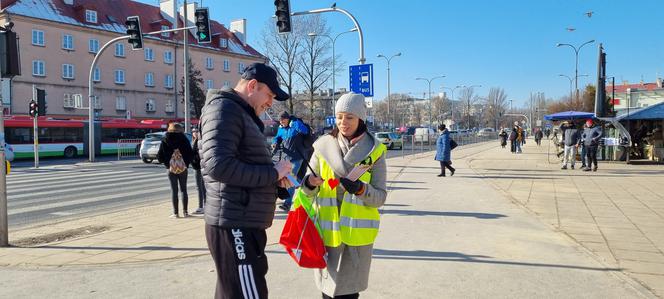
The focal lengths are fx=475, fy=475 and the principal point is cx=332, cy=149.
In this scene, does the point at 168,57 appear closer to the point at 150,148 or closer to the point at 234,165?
the point at 150,148

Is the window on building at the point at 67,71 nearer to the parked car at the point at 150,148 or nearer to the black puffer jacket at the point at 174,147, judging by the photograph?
the parked car at the point at 150,148

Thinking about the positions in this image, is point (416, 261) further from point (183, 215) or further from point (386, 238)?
point (183, 215)

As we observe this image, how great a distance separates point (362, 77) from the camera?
13.9 meters

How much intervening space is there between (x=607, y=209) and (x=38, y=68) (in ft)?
156

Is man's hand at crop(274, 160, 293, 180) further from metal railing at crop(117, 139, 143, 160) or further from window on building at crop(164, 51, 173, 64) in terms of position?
window on building at crop(164, 51, 173, 64)

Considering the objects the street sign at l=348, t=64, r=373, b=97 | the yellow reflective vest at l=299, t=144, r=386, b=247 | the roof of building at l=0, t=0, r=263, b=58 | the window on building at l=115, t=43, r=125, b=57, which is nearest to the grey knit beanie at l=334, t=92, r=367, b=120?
the yellow reflective vest at l=299, t=144, r=386, b=247

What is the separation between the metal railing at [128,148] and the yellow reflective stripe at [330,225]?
33127 mm

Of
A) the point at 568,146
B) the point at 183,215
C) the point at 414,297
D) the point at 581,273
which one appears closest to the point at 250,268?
the point at 414,297

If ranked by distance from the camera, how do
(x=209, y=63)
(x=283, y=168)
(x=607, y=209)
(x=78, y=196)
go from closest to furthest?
(x=283, y=168) → (x=607, y=209) → (x=78, y=196) → (x=209, y=63)

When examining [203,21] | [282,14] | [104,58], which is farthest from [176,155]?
[104,58]

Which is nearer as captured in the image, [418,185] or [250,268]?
[250,268]

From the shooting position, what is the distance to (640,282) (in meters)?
4.48

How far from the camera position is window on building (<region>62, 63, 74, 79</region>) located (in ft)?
149

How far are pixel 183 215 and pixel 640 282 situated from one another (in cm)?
675
